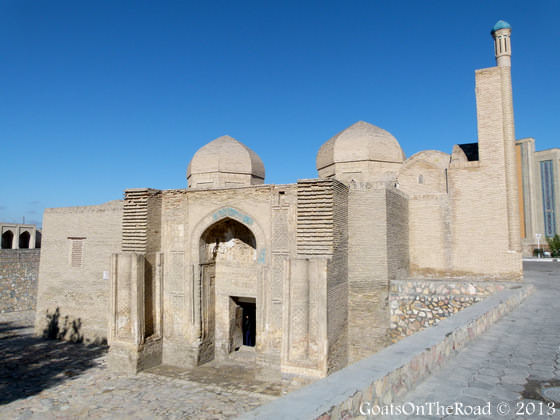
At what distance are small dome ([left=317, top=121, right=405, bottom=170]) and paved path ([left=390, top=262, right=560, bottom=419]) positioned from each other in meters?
9.16

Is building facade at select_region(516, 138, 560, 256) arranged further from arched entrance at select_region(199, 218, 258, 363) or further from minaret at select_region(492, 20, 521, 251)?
arched entrance at select_region(199, 218, 258, 363)

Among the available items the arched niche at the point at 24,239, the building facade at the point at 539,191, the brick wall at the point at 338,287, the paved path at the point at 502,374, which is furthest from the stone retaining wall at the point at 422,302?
the building facade at the point at 539,191

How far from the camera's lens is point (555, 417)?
8.01 ft

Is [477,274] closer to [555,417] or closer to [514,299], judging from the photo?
[514,299]

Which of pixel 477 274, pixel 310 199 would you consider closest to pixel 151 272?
pixel 310 199

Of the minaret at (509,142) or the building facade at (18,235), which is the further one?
the building facade at (18,235)

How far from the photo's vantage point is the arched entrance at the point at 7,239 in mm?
25066

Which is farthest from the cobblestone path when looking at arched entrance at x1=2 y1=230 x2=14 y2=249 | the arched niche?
the arched niche

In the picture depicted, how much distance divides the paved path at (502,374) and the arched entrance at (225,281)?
242 inches

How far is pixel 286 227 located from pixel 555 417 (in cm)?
691

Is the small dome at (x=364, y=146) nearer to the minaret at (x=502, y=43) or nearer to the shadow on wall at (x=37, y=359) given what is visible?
the minaret at (x=502, y=43)

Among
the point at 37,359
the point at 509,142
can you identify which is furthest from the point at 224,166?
the point at 509,142

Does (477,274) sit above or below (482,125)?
below

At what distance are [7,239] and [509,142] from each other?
27744 millimetres
